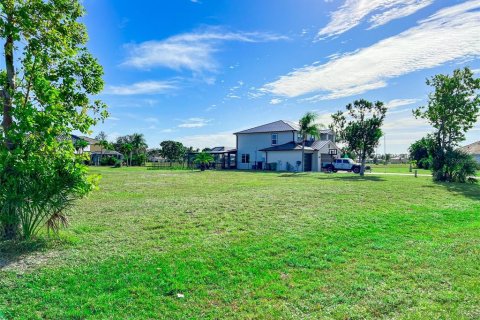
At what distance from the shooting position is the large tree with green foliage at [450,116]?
21328 millimetres

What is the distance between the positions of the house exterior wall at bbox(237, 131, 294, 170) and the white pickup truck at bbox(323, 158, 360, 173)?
6.63 metres

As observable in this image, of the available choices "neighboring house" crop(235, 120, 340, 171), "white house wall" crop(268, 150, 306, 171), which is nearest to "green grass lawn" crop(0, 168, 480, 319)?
"neighboring house" crop(235, 120, 340, 171)

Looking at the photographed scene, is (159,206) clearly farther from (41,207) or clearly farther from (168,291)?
(168,291)

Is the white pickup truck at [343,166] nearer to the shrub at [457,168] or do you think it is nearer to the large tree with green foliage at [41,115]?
the shrub at [457,168]

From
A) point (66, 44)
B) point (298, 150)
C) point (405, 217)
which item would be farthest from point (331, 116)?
point (66, 44)

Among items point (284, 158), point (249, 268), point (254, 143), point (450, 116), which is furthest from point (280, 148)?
point (249, 268)

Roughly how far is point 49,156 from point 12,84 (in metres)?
2.01

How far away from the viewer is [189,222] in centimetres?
809

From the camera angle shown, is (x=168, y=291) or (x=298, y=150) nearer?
(x=168, y=291)

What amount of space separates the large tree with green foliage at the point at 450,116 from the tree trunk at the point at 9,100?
960 inches

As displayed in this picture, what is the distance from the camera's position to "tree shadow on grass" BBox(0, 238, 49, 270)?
526 centimetres

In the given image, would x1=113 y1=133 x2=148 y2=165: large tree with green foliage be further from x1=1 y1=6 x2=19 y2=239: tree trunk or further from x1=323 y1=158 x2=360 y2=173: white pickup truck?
x1=1 y1=6 x2=19 y2=239: tree trunk

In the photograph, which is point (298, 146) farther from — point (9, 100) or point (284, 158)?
point (9, 100)

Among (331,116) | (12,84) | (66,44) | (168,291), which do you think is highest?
(331,116)
